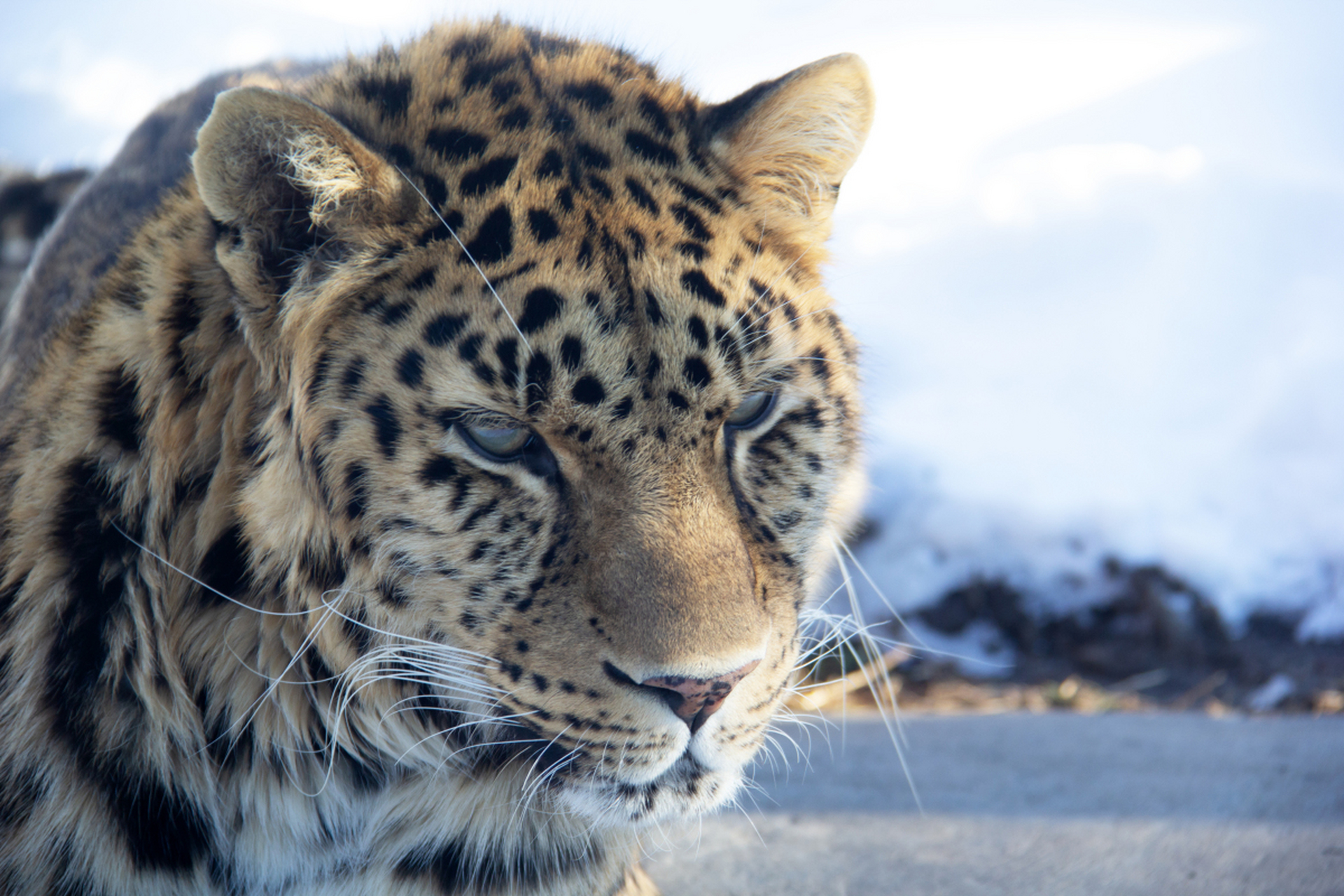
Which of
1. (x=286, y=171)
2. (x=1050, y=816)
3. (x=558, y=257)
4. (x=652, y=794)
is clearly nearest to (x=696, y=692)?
(x=652, y=794)

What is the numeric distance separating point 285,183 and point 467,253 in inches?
14.6

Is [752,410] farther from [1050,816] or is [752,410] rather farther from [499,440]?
[1050,816]

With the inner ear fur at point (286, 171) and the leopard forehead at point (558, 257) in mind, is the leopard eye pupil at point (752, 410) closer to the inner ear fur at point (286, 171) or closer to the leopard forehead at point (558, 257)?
the leopard forehead at point (558, 257)

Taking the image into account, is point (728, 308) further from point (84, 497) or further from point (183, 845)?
point (183, 845)

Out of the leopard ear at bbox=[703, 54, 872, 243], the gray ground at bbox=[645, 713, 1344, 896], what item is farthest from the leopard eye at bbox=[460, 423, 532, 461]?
the gray ground at bbox=[645, 713, 1344, 896]

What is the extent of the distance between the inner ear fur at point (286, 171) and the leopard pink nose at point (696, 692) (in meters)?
0.96

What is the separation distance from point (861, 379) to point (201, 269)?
1.40 meters

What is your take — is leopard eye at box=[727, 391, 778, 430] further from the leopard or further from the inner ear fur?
the inner ear fur

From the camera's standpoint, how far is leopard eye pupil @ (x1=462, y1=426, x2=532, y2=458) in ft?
6.04

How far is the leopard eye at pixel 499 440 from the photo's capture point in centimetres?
184

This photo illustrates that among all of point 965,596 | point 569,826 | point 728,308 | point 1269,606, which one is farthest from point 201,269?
point 1269,606

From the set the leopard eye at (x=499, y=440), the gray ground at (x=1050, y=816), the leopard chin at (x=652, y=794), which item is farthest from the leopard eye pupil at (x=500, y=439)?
the gray ground at (x=1050, y=816)

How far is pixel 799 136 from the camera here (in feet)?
7.43

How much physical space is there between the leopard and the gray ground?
789 mm
